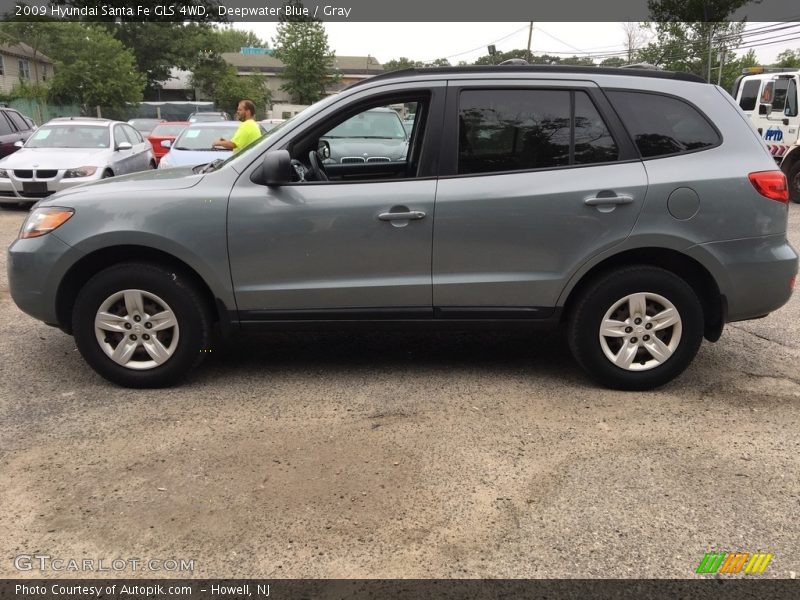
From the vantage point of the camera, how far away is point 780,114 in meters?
13.1

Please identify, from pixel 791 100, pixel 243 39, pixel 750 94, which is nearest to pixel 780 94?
pixel 791 100

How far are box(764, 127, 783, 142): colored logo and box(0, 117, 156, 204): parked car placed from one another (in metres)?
11.9

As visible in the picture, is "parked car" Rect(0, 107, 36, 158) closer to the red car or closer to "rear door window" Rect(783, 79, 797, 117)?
the red car

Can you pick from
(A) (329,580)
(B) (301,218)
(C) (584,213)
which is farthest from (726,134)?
(A) (329,580)

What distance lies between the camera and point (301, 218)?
13.4 feet

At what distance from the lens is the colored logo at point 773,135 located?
13031mm

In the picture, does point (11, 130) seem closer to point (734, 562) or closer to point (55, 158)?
point (55, 158)

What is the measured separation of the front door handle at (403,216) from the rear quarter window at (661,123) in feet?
4.44

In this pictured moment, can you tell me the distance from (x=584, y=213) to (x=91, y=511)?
299cm

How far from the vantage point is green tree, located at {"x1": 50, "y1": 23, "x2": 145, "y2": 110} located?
A: 36219mm

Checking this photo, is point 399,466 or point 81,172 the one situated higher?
point 81,172

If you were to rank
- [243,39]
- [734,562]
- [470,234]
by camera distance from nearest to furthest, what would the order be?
[734,562], [470,234], [243,39]

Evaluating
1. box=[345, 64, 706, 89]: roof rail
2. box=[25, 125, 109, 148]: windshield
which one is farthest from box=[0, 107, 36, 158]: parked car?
box=[345, 64, 706, 89]: roof rail

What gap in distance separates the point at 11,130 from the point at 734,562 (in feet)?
54.7
